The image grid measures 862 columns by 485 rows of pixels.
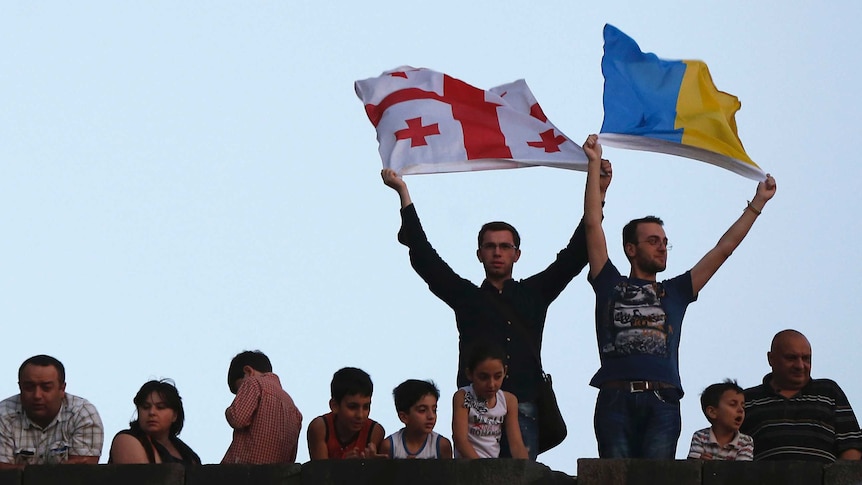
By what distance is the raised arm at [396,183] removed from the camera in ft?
41.0

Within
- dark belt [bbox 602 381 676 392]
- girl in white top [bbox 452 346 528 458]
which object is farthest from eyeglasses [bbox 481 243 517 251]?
dark belt [bbox 602 381 676 392]

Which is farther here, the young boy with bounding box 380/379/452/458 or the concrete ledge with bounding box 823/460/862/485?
the young boy with bounding box 380/379/452/458

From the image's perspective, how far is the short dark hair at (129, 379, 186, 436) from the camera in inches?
444

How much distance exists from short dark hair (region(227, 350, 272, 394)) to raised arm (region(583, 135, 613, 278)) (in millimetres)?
2215

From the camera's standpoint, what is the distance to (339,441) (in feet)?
37.5

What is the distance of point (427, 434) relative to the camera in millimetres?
11375

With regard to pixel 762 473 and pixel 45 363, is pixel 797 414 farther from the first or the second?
pixel 45 363

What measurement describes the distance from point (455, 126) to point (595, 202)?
2.16 m

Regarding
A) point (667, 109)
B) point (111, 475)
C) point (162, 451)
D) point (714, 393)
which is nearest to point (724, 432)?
point (714, 393)

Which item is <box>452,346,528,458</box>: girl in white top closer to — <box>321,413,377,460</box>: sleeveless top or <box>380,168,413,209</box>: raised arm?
<box>321,413,377,460</box>: sleeveless top

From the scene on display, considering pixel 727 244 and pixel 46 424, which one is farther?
pixel 727 244

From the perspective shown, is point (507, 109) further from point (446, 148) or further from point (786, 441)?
point (786, 441)

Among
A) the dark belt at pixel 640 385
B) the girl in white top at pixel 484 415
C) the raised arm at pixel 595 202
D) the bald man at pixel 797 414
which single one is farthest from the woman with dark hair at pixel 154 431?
the bald man at pixel 797 414

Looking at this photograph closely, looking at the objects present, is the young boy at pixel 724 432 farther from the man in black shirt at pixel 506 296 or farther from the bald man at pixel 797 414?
the man in black shirt at pixel 506 296
